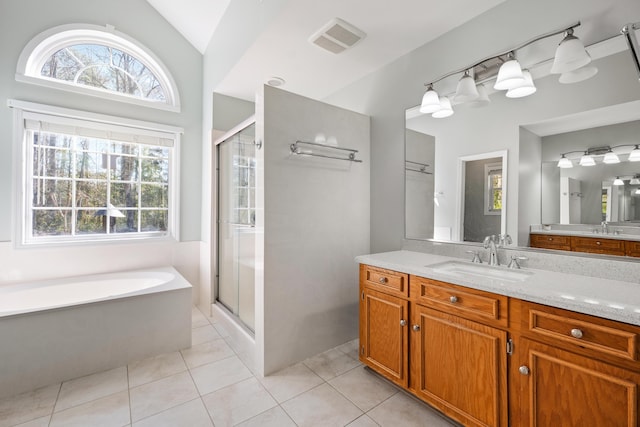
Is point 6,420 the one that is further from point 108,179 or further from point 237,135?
point 237,135

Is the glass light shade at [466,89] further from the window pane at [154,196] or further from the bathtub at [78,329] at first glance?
the window pane at [154,196]

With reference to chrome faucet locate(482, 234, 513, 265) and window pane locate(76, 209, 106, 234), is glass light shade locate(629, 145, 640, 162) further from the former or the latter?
window pane locate(76, 209, 106, 234)

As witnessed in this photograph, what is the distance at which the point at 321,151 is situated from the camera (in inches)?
91.2

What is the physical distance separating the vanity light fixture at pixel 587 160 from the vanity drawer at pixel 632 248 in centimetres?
44

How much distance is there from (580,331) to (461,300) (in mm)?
468

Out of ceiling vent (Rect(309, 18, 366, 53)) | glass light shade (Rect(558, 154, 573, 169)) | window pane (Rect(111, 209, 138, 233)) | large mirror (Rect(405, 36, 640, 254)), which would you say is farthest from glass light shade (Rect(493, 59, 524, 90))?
window pane (Rect(111, 209, 138, 233))

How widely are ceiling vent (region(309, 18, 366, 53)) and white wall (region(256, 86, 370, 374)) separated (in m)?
0.44

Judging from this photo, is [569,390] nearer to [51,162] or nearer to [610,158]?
[610,158]

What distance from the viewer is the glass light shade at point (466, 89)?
6.27 feet

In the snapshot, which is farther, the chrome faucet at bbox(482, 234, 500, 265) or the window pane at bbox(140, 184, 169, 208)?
the window pane at bbox(140, 184, 169, 208)

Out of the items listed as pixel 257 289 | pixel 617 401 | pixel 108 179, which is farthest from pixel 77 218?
pixel 617 401

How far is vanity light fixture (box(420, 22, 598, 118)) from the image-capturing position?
57.9 inches

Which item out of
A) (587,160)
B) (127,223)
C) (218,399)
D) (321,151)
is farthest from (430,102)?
(127,223)

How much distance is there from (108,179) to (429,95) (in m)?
3.31
